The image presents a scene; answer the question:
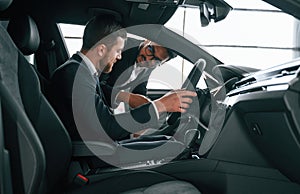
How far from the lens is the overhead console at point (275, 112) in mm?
1263

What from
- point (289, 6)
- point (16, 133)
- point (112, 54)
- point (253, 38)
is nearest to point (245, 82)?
point (289, 6)

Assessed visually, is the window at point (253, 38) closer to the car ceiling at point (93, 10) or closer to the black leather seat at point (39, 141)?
the car ceiling at point (93, 10)

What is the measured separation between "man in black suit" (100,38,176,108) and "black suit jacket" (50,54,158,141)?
69 cm

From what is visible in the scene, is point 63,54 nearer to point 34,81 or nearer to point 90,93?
point 90,93

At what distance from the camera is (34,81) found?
4.23 ft

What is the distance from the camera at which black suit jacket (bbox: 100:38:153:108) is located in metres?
2.48

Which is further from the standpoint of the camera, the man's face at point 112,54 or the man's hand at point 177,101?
the man's face at point 112,54

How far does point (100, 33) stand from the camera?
1.82 meters

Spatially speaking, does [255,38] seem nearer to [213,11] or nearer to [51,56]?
[51,56]

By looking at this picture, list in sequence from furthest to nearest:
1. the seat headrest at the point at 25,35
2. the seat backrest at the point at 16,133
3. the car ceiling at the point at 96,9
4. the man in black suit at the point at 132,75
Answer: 1. the man in black suit at the point at 132,75
2. the car ceiling at the point at 96,9
3. the seat headrest at the point at 25,35
4. the seat backrest at the point at 16,133

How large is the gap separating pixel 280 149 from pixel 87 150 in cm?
70

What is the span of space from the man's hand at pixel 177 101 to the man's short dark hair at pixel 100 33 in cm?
45

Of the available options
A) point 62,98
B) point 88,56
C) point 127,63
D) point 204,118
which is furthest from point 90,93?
point 127,63

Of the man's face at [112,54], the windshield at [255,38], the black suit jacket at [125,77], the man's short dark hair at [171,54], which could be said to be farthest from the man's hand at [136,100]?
the windshield at [255,38]
